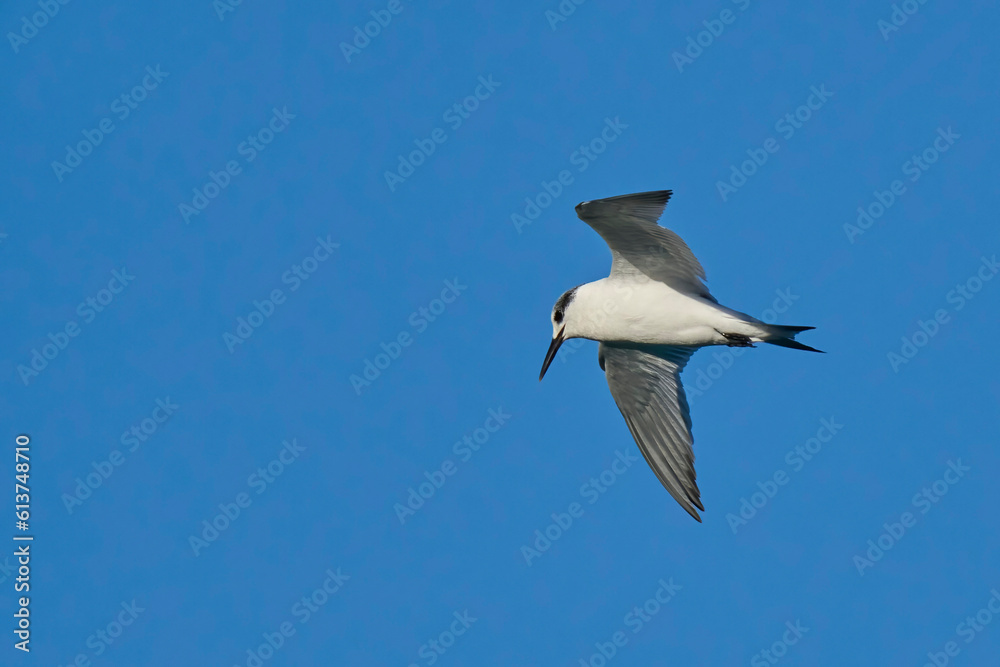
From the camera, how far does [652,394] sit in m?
12.5

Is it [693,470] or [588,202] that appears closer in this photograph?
[588,202]

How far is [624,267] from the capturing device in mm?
11320

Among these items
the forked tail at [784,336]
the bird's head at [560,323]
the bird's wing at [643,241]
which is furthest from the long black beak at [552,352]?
the forked tail at [784,336]

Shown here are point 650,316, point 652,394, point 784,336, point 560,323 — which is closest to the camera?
point 784,336

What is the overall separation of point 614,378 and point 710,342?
1720 mm

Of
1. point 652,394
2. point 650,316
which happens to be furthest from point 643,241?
point 652,394

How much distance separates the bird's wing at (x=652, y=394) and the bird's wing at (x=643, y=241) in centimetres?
129

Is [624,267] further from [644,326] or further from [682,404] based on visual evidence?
[682,404]

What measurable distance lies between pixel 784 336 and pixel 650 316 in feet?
4.55

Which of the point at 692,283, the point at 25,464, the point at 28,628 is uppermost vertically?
the point at 692,283

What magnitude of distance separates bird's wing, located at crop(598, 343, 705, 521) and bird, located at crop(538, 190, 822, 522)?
12mm

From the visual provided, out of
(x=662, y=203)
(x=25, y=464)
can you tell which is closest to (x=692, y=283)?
(x=662, y=203)

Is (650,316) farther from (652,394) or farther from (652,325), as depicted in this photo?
(652,394)

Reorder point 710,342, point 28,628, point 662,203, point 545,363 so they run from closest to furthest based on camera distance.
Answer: point 662,203 < point 710,342 < point 545,363 < point 28,628
